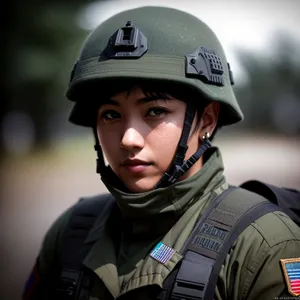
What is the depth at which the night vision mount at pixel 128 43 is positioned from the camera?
74.1 inches

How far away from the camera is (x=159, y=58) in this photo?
189cm

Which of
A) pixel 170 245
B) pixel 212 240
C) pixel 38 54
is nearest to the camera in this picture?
pixel 212 240

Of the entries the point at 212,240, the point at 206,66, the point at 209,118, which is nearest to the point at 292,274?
the point at 212,240

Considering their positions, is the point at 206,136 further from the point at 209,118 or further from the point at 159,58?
the point at 159,58

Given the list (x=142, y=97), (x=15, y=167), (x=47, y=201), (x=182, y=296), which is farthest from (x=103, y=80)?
(x=15, y=167)

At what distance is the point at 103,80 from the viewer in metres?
1.90

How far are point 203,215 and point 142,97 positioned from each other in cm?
54

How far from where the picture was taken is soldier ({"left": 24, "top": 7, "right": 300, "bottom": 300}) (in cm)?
164

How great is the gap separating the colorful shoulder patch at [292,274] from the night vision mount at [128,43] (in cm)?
100

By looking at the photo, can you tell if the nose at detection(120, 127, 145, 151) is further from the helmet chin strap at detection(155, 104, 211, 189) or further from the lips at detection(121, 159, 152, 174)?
the helmet chin strap at detection(155, 104, 211, 189)

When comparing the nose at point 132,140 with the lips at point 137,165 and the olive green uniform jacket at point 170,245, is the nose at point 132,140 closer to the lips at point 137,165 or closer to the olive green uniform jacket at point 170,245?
the lips at point 137,165

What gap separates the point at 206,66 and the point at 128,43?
13.8 inches

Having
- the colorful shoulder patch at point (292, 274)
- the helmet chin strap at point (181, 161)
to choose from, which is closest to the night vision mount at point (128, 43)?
the helmet chin strap at point (181, 161)

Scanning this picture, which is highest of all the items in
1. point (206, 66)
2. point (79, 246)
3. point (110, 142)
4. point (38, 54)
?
point (38, 54)
